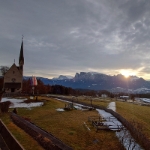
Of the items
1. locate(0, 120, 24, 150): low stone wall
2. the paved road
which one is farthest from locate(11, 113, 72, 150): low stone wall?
the paved road

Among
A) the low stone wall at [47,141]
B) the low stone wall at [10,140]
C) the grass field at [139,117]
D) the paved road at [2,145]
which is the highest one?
the low stone wall at [10,140]

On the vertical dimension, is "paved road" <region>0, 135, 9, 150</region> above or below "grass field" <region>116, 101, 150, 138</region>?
above

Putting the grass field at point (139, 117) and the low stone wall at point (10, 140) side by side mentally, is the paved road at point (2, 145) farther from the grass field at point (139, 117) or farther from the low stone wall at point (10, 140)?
the grass field at point (139, 117)

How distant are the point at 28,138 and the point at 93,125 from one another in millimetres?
15092

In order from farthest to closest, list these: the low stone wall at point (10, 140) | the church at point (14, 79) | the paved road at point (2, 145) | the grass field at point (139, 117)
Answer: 1. the church at point (14, 79)
2. the grass field at point (139, 117)
3. the paved road at point (2, 145)
4. the low stone wall at point (10, 140)

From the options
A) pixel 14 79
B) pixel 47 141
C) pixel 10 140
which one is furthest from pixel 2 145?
pixel 14 79

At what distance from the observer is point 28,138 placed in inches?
700

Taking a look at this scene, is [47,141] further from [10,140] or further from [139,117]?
[139,117]

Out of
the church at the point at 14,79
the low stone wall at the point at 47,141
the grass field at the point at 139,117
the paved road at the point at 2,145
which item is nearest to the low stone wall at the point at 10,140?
the paved road at the point at 2,145

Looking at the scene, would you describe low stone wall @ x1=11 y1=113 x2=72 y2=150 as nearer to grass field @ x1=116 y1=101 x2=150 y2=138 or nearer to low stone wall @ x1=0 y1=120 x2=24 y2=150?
low stone wall @ x1=0 y1=120 x2=24 y2=150

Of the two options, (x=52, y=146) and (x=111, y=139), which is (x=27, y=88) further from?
(x=52, y=146)

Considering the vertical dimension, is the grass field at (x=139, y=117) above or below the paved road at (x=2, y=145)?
below

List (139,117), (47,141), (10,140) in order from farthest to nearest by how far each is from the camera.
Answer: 1. (139,117)
2. (47,141)
3. (10,140)

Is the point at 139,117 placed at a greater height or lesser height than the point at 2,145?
lesser
